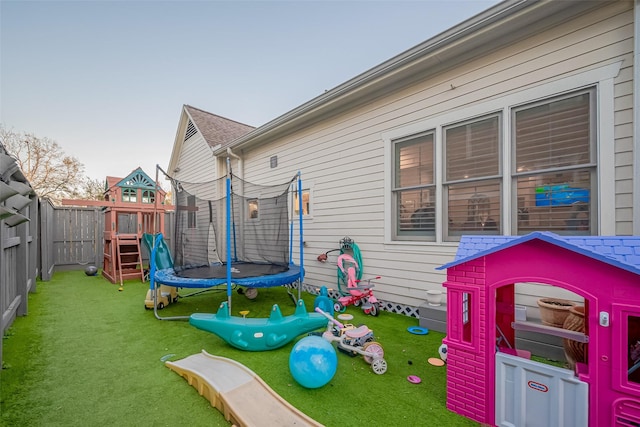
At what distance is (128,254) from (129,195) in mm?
2135

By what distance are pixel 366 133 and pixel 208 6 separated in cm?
567

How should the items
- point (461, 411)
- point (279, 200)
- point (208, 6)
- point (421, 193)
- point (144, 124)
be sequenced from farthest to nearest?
1. point (144, 124)
2. point (208, 6)
3. point (279, 200)
4. point (421, 193)
5. point (461, 411)

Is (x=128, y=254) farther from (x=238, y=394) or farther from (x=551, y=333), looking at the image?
(x=551, y=333)

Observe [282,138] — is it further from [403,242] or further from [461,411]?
[461,411]

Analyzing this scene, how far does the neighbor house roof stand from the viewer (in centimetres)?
931

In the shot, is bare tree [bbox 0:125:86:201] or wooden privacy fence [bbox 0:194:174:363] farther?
bare tree [bbox 0:125:86:201]

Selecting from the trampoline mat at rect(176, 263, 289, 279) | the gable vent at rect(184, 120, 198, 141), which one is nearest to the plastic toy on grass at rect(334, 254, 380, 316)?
the trampoline mat at rect(176, 263, 289, 279)

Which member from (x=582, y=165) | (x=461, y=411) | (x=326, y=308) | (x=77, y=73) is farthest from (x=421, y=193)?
(x=77, y=73)

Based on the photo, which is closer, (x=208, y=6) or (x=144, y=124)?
(x=208, y=6)

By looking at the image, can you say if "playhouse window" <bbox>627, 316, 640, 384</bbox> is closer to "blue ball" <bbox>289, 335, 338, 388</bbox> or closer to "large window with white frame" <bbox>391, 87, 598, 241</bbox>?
"large window with white frame" <bbox>391, 87, 598, 241</bbox>

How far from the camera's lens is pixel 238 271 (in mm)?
4672

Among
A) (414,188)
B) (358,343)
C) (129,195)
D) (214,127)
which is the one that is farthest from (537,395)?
(214,127)

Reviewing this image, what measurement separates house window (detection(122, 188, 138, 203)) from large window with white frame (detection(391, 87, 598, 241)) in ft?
26.8

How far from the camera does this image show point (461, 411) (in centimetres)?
200
